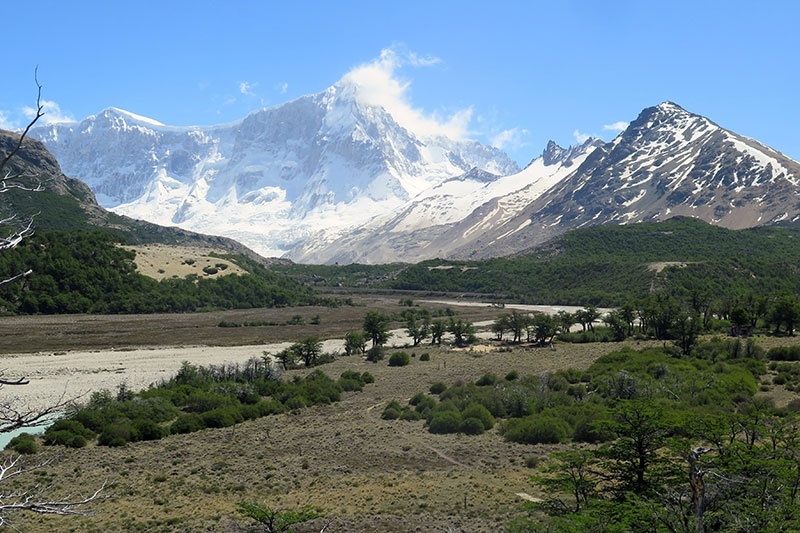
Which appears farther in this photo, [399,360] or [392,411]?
[399,360]

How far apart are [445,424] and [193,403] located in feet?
60.5

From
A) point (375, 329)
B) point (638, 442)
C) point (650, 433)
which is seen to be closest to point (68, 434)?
point (638, 442)

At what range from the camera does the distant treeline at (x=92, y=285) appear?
109 metres

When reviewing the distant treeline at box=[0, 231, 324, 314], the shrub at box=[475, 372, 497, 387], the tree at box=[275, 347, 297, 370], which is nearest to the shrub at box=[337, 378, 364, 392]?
the shrub at box=[475, 372, 497, 387]

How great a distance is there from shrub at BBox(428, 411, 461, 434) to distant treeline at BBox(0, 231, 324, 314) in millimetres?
88179

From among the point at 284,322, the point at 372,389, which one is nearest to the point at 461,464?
the point at 372,389

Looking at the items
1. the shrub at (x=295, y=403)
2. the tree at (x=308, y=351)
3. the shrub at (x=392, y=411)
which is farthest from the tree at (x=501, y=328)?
the shrub at (x=392, y=411)

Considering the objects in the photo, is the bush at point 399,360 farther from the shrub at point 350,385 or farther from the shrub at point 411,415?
the shrub at point 411,415

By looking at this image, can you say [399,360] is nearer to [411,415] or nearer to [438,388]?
[438,388]

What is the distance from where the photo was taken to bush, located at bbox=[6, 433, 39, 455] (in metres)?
33.3

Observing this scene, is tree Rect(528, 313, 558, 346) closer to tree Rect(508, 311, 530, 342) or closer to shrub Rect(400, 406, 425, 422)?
tree Rect(508, 311, 530, 342)

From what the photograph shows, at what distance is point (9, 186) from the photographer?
7820 mm

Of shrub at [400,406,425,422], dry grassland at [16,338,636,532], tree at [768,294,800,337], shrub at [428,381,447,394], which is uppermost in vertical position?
tree at [768,294,800,337]

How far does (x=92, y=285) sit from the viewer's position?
118 meters
